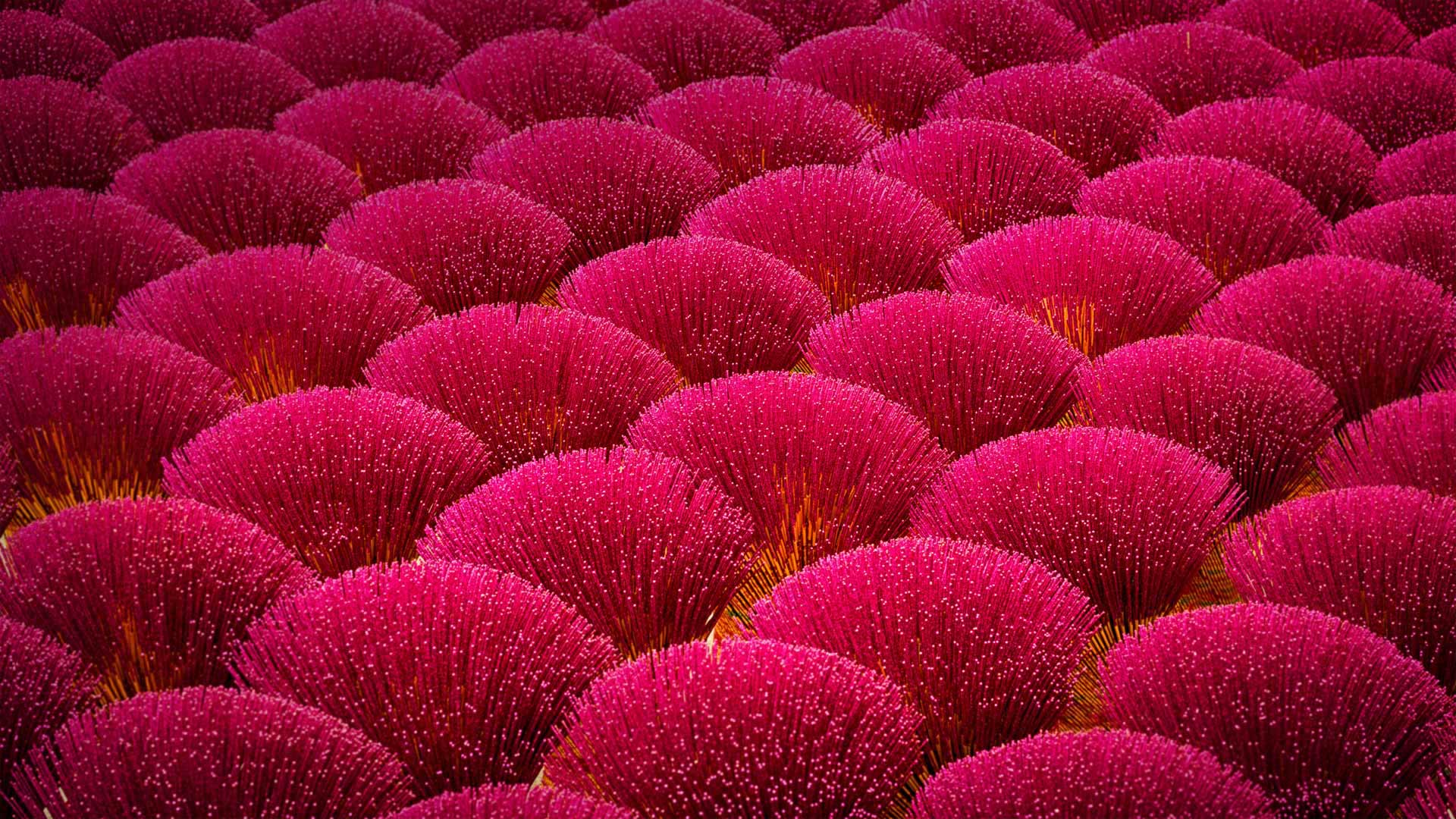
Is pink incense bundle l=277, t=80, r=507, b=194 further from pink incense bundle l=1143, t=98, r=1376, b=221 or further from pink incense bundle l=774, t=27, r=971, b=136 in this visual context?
pink incense bundle l=1143, t=98, r=1376, b=221

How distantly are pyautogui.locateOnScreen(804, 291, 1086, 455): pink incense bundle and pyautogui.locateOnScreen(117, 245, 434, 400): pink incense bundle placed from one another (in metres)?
0.23

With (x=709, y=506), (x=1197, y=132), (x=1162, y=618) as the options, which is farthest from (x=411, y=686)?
(x=1197, y=132)

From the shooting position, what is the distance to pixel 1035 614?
0.58 metres

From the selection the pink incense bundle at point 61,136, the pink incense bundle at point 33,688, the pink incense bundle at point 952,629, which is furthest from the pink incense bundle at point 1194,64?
the pink incense bundle at point 33,688

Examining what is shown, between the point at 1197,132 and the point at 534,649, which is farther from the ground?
the point at 1197,132

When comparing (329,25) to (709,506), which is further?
(329,25)

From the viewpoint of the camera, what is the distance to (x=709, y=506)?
2.06 feet

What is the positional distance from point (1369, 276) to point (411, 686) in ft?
1.80

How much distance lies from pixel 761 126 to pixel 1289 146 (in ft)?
1.12

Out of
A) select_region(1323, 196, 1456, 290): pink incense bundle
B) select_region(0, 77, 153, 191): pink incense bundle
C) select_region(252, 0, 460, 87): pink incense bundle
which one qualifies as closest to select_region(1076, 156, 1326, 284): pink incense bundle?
select_region(1323, 196, 1456, 290): pink incense bundle

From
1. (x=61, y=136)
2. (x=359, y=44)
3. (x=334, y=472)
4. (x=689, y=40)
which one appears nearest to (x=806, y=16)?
(x=689, y=40)

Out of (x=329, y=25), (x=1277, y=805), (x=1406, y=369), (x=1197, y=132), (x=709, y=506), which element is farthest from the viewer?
(x=329, y=25)

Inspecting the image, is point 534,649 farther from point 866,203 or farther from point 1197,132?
point 1197,132

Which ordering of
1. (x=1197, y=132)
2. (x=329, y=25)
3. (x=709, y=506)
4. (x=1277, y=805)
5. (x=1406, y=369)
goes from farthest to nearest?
(x=329, y=25) → (x=1197, y=132) → (x=1406, y=369) → (x=709, y=506) → (x=1277, y=805)
